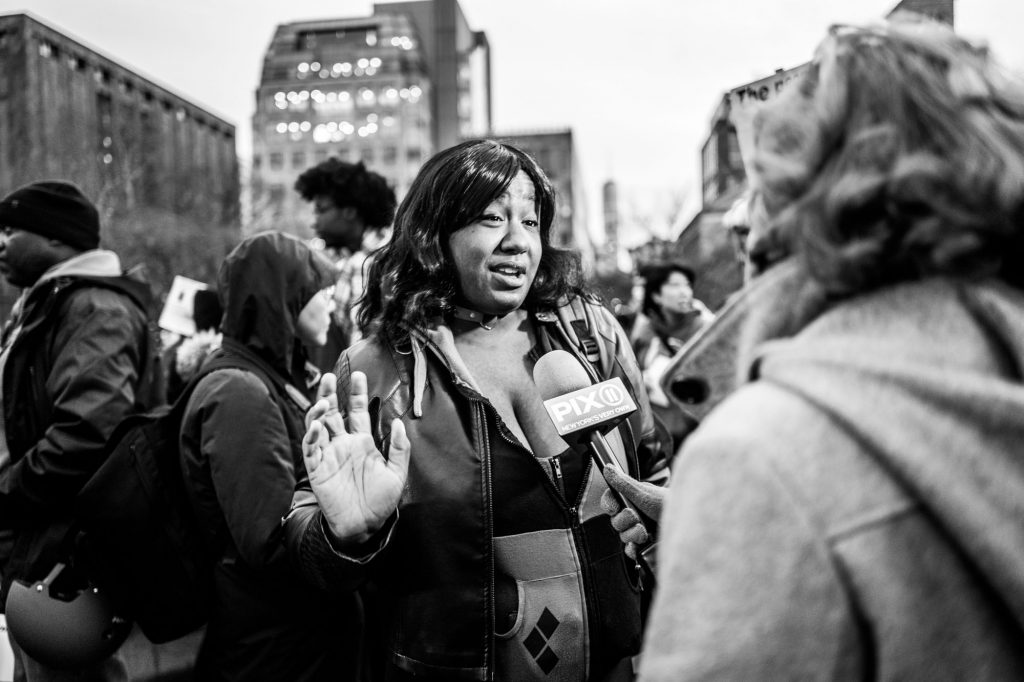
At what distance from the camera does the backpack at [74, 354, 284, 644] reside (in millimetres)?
2971

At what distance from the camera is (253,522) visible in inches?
109

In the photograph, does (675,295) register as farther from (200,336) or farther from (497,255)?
(497,255)

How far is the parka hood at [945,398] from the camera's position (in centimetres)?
93

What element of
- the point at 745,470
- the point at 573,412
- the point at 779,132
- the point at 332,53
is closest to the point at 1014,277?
the point at 779,132

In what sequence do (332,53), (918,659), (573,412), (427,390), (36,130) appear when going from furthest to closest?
(332,53) → (36,130) → (427,390) → (573,412) → (918,659)

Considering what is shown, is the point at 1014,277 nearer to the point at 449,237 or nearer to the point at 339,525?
the point at 339,525

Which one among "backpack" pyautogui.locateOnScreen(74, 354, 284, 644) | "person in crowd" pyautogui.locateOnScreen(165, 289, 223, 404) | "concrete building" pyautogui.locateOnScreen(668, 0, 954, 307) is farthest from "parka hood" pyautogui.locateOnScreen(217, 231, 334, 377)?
"person in crowd" pyautogui.locateOnScreen(165, 289, 223, 404)

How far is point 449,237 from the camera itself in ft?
8.85

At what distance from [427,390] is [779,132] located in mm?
1494

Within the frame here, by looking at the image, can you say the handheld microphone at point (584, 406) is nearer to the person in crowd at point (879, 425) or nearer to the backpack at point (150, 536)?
the person in crowd at point (879, 425)

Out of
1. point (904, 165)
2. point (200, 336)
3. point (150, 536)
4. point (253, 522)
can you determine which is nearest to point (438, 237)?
point (253, 522)

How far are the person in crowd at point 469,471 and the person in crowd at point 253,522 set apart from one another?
271mm

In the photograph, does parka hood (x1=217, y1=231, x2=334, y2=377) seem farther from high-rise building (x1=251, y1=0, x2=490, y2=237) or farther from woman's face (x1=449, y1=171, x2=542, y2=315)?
high-rise building (x1=251, y1=0, x2=490, y2=237)

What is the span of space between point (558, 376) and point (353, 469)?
584 mm
